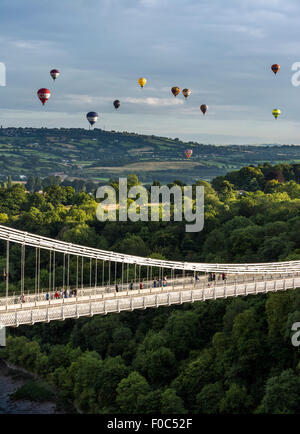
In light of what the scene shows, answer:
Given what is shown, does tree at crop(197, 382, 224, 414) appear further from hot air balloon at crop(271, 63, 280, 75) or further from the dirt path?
hot air balloon at crop(271, 63, 280, 75)

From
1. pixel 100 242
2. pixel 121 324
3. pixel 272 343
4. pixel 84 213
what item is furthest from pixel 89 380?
pixel 84 213

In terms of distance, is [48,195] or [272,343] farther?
[48,195]

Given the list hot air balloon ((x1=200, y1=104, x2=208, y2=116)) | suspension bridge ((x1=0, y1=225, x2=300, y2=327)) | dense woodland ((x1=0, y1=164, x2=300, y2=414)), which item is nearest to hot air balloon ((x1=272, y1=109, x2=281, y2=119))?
hot air balloon ((x1=200, y1=104, x2=208, y2=116))

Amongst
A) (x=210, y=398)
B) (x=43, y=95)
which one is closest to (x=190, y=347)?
(x=210, y=398)

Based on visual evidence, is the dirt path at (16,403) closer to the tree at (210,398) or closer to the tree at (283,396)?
the tree at (210,398)

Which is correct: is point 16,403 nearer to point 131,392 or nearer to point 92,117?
point 131,392

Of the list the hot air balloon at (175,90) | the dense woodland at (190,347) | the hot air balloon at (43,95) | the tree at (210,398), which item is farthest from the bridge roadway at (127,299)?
the hot air balloon at (175,90)

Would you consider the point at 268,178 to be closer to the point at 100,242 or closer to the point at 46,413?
the point at 100,242
